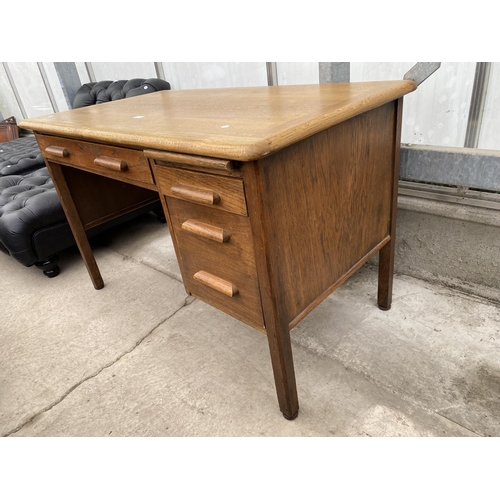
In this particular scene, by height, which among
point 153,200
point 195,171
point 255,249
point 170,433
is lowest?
point 170,433

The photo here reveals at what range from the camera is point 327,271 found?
4.00ft

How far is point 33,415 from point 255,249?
109 cm

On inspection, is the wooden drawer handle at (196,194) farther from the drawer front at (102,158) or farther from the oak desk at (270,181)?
the drawer front at (102,158)

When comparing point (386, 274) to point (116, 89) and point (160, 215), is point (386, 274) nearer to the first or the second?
point (160, 215)

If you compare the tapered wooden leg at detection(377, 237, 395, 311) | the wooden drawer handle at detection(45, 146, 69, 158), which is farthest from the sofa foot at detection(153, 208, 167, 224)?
the tapered wooden leg at detection(377, 237, 395, 311)

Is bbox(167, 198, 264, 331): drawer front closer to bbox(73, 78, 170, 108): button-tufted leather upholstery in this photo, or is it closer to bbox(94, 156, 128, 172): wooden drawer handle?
bbox(94, 156, 128, 172): wooden drawer handle

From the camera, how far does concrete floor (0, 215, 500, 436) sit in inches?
49.3

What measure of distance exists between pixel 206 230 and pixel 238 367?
0.66m

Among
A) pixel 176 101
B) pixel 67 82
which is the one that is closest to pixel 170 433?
pixel 176 101

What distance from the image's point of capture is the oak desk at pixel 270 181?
0.92m

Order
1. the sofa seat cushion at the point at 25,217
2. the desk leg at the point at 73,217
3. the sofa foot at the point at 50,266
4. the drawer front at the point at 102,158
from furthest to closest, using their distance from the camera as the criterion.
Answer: the sofa foot at the point at 50,266 < the sofa seat cushion at the point at 25,217 < the desk leg at the point at 73,217 < the drawer front at the point at 102,158

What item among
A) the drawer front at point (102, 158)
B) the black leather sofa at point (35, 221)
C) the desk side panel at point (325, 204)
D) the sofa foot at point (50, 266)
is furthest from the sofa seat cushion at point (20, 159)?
the desk side panel at point (325, 204)

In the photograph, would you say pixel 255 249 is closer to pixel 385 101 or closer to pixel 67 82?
pixel 385 101
